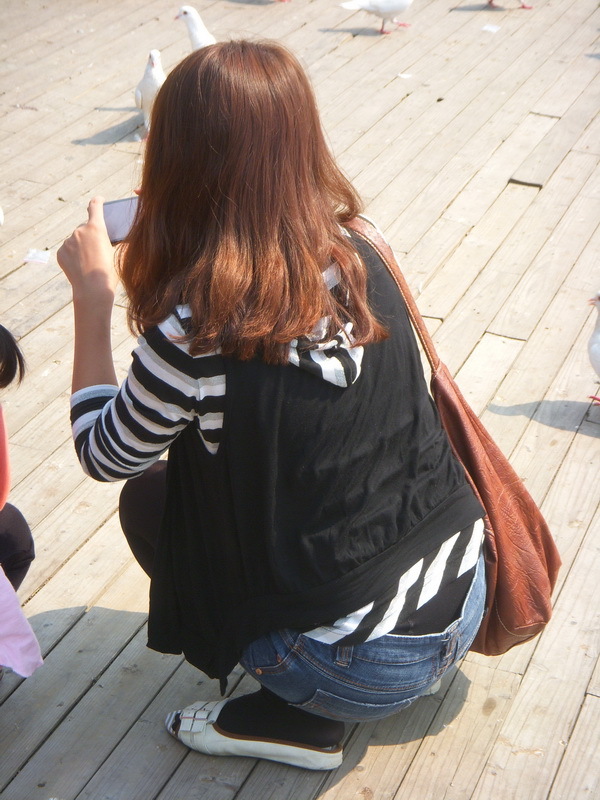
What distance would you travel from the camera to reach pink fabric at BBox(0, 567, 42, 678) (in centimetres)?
162

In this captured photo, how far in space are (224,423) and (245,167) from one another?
0.36 meters

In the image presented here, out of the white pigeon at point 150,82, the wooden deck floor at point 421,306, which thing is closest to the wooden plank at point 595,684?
the wooden deck floor at point 421,306

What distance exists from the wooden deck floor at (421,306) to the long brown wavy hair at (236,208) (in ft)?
2.91

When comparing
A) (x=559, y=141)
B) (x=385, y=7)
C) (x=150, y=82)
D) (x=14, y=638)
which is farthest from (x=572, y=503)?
(x=385, y=7)

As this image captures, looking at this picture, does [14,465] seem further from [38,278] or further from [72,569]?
[38,278]

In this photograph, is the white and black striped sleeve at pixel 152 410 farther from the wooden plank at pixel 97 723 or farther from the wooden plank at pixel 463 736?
the wooden plank at pixel 463 736

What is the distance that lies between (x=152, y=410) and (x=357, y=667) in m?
0.54

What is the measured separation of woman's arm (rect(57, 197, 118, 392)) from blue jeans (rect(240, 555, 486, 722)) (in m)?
0.51

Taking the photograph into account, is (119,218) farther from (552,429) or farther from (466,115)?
(466,115)

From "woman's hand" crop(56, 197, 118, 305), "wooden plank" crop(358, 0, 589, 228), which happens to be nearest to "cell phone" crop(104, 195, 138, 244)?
"woman's hand" crop(56, 197, 118, 305)

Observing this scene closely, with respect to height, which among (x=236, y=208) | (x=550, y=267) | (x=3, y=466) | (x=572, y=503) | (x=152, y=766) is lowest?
(x=550, y=267)

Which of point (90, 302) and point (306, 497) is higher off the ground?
point (90, 302)

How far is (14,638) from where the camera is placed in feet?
5.40

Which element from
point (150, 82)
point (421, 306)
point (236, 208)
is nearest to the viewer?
point (236, 208)
